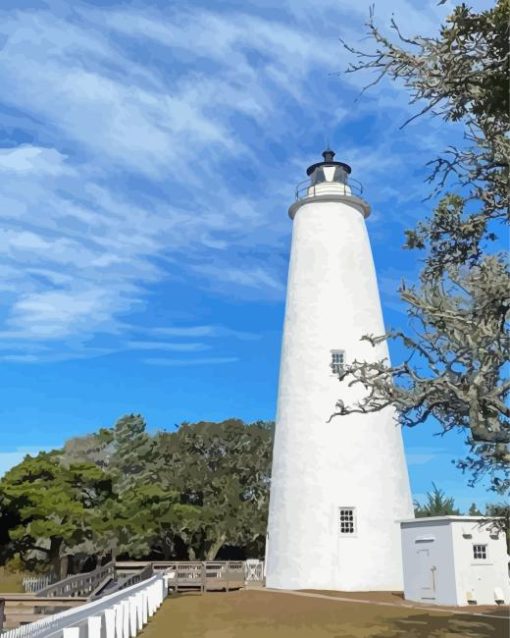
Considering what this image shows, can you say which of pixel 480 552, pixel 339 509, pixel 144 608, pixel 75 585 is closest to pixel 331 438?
pixel 339 509

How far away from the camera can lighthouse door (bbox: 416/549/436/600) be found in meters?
20.1

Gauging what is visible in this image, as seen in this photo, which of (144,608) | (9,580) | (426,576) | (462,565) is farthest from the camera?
(9,580)

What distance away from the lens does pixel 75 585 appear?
18.9 metres

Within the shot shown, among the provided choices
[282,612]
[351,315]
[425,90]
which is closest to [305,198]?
[351,315]

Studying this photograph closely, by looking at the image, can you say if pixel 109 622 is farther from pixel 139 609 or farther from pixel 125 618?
pixel 139 609

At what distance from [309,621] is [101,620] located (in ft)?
23.4

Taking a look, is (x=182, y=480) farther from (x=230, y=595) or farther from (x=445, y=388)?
(x=445, y=388)

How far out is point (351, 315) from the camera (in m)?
26.2

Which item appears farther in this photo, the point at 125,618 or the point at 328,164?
the point at 328,164

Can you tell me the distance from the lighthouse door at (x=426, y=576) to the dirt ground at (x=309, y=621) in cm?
165

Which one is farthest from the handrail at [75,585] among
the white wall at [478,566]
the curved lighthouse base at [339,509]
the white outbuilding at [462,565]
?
the white wall at [478,566]

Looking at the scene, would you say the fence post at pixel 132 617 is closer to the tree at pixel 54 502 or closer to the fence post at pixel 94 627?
the fence post at pixel 94 627

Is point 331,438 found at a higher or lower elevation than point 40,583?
higher

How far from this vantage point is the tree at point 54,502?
24.3 m
